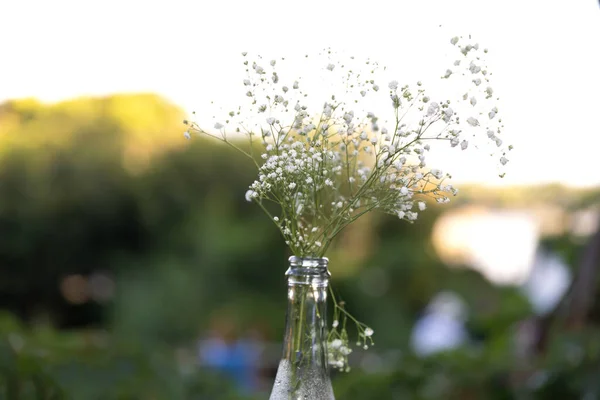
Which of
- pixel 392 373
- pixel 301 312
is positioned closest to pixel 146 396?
pixel 392 373

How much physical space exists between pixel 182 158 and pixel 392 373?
7.02m

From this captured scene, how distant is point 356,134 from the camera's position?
2.89ft

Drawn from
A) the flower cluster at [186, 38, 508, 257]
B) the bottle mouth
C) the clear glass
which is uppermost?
the flower cluster at [186, 38, 508, 257]

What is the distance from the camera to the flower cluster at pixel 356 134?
82cm

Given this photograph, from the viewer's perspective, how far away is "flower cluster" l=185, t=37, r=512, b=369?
0.82 meters

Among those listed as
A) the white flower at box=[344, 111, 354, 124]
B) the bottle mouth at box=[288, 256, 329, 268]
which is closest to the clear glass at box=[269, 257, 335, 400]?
the bottle mouth at box=[288, 256, 329, 268]

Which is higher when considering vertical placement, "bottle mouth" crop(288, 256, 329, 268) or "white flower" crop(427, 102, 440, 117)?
"white flower" crop(427, 102, 440, 117)

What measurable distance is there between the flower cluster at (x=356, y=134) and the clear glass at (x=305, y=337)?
0.03m

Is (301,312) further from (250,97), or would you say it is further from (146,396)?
(146,396)

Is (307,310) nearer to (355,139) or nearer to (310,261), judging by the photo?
(310,261)

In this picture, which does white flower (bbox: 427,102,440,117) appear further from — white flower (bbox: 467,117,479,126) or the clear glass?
the clear glass

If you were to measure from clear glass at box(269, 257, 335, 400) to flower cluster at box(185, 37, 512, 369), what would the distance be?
3cm

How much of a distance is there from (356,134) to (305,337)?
0.82 feet

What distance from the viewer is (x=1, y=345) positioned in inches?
67.2
